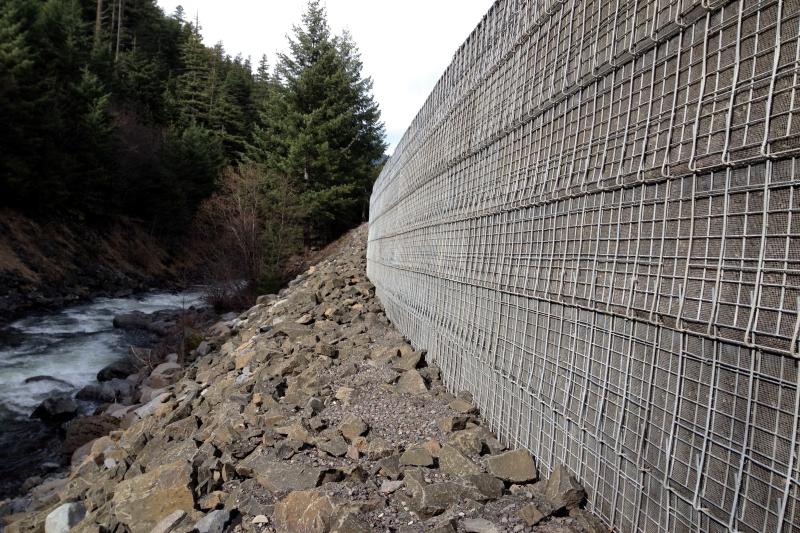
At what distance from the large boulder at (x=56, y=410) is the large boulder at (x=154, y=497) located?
18.4ft

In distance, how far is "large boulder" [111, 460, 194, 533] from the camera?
112 inches

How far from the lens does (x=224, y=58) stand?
5694cm

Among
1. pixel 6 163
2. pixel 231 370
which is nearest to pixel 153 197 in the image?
pixel 6 163

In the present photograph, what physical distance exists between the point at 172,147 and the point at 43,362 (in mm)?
22185

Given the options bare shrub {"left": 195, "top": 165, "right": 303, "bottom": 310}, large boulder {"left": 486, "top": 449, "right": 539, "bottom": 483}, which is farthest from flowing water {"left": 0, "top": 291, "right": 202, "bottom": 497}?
large boulder {"left": 486, "top": 449, "right": 539, "bottom": 483}

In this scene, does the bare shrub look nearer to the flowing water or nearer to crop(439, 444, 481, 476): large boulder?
the flowing water

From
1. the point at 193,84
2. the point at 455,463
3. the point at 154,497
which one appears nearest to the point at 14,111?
the point at 154,497

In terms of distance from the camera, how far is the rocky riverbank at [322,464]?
2.13 metres

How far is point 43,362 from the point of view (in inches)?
410

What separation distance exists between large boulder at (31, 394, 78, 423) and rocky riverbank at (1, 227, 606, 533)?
8.18 feet

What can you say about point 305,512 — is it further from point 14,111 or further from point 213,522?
point 14,111

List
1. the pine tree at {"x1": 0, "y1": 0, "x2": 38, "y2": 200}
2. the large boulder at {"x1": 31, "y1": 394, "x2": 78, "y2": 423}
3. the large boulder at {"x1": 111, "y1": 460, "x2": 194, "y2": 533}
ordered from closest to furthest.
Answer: the large boulder at {"x1": 111, "y1": 460, "x2": 194, "y2": 533}
the large boulder at {"x1": 31, "y1": 394, "x2": 78, "y2": 423}
the pine tree at {"x1": 0, "y1": 0, "x2": 38, "y2": 200}

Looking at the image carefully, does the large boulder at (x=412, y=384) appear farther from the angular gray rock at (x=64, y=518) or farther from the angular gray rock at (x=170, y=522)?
the angular gray rock at (x=64, y=518)

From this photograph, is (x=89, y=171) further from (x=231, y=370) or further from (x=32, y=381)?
(x=231, y=370)
